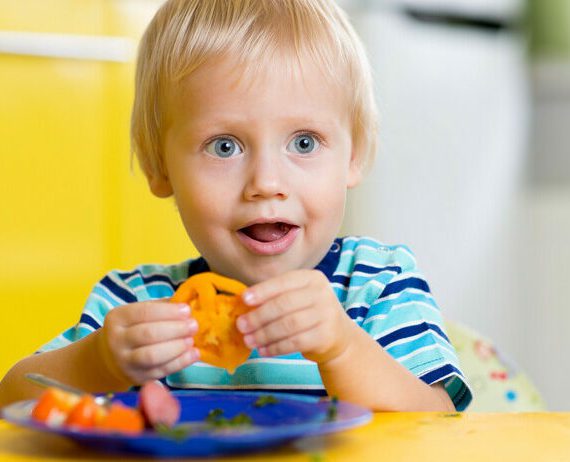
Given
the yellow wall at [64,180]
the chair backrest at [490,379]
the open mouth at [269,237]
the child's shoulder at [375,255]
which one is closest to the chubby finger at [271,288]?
the open mouth at [269,237]

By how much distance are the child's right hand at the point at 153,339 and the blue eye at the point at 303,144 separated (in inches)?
11.1

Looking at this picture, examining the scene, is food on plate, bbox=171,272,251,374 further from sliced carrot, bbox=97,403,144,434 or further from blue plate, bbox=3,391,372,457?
sliced carrot, bbox=97,403,144,434

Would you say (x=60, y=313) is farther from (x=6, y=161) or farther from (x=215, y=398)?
(x=215, y=398)

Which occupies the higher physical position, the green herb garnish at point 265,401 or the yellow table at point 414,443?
the green herb garnish at point 265,401

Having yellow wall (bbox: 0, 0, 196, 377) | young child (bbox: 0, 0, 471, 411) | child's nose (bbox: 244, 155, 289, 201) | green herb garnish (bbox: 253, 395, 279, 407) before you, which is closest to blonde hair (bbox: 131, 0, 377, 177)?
young child (bbox: 0, 0, 471, 411)

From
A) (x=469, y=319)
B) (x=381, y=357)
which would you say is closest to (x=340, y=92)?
(x=381, y=357)

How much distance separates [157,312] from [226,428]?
167mm

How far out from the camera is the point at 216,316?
0.77 m

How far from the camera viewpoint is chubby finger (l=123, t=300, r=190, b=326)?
29.4 inches

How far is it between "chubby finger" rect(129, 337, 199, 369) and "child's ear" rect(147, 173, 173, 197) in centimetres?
42

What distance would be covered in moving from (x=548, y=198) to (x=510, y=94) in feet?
1.00

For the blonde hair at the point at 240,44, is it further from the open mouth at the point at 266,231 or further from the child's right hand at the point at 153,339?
the child's right hand at the point at 153,339

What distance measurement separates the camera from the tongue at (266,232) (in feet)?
3.32

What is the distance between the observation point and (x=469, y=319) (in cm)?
273
